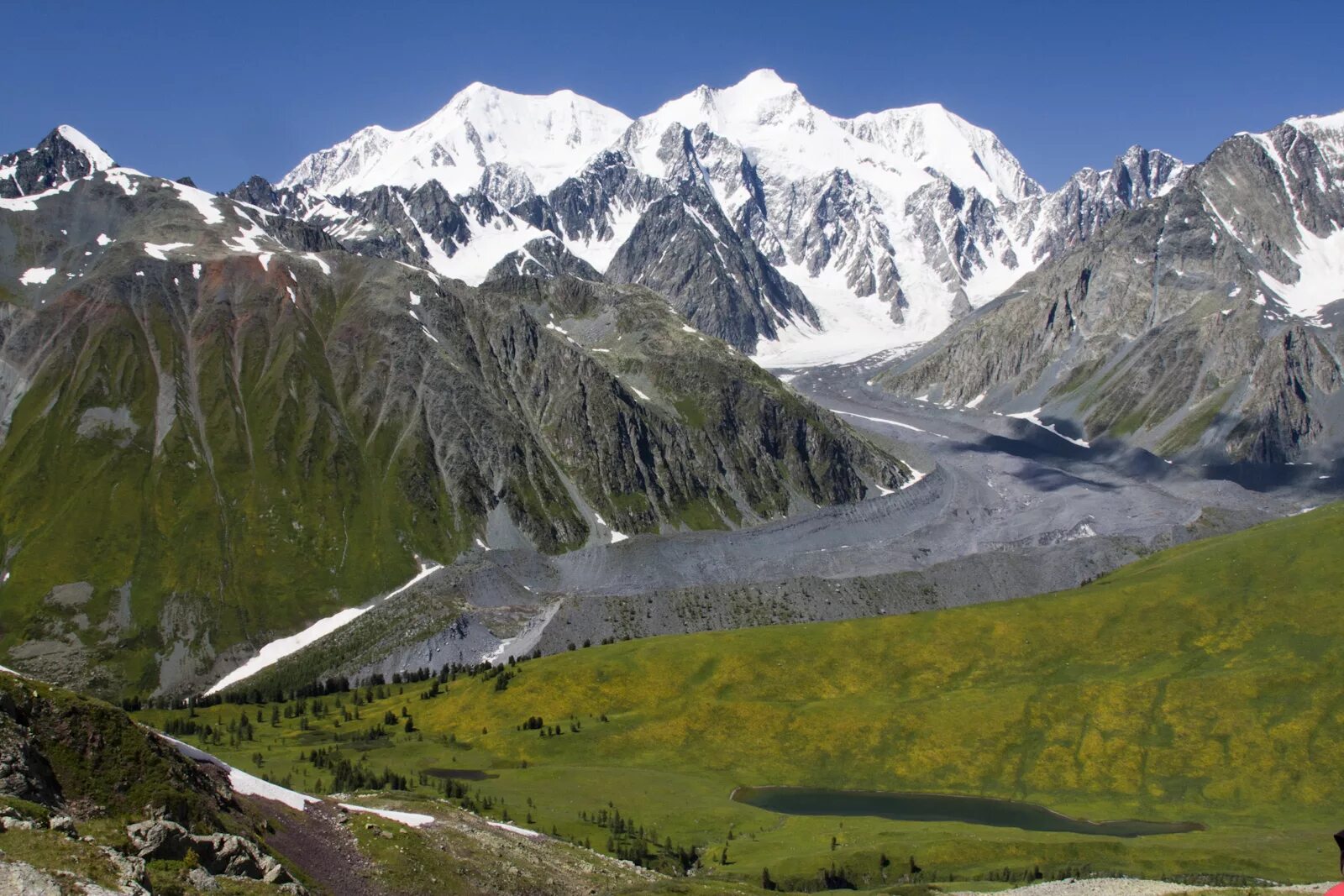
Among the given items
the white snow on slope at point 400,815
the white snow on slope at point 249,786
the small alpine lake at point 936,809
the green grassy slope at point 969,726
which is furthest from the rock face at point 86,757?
the small alpine lake at point 936,809

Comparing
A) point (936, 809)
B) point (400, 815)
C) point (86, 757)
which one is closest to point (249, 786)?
point (400, 815)

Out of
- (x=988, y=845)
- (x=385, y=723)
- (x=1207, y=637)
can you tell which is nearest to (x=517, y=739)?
(x=385, y=723)

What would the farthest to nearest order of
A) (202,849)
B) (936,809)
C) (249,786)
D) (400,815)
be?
(936,809) < (400,815) < (249,786) < (202,849)

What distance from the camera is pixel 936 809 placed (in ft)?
415

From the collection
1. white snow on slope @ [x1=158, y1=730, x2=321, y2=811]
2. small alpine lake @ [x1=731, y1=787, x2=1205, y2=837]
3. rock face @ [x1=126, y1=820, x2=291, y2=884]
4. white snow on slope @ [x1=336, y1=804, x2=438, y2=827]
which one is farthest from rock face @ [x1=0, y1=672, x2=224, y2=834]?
small alpine lake @ [x1=731, y1=787, x2=1205, y2=837]

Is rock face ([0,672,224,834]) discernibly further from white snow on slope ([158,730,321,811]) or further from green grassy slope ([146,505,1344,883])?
green grassy slope ([146,505,1344,883])

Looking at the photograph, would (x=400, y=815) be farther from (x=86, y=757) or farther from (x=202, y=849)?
(x=202, y=849)

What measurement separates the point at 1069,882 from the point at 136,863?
57.8 meters

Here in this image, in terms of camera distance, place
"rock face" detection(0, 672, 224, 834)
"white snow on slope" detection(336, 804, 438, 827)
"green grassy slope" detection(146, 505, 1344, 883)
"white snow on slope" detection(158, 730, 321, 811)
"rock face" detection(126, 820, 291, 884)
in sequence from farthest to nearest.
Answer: "green grassy slope" detection(146, 505, 1344, 883), "white snow on slope" detection(336, 804, 438, 827), "white snow on slope" detection(158, 730, 321, 811), "rock face" detection(0, 672, 224, 834), "rock face" detection(126, 820, 291, 884)

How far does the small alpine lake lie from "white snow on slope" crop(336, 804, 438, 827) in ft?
208

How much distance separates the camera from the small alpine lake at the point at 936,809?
117m

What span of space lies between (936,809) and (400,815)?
7715 centimetres

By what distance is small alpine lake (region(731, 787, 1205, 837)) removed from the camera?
117 meters

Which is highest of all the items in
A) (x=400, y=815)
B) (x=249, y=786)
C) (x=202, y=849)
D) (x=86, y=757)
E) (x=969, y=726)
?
(x=86, y=757)
